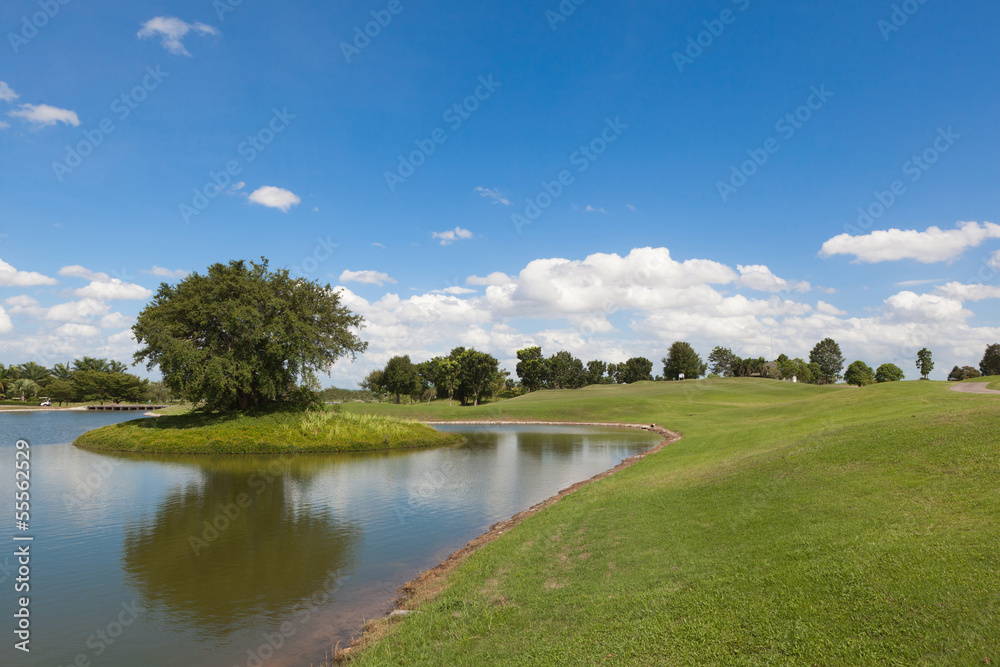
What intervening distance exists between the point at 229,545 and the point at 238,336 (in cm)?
2914

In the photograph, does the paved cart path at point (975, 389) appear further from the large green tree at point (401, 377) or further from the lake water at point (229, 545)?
the large green tree at point (401, 377)

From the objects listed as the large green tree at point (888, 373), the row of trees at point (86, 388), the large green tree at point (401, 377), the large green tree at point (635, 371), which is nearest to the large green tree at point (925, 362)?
the large green tree at point (888, 373)

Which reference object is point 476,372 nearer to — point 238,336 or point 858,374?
point 238,336

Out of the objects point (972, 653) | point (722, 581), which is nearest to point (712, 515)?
point (722, 581)

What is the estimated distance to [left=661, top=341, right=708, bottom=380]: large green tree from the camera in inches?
5428

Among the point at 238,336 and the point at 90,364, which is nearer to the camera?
the point at 238,336

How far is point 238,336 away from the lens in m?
41.5

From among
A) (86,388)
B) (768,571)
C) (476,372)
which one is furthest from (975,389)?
(86,388)

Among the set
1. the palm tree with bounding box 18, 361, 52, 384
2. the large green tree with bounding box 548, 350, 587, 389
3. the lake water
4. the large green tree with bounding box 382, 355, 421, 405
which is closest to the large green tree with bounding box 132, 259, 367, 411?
the lake water

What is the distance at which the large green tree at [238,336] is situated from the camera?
3934cm

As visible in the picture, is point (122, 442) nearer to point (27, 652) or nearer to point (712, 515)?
point (27, 652)

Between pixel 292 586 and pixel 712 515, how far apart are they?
10.6 metres

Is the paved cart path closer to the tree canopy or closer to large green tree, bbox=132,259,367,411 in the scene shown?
large green tree, bbox=132,259,367,411

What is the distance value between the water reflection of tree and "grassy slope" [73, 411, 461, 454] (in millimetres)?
13642
